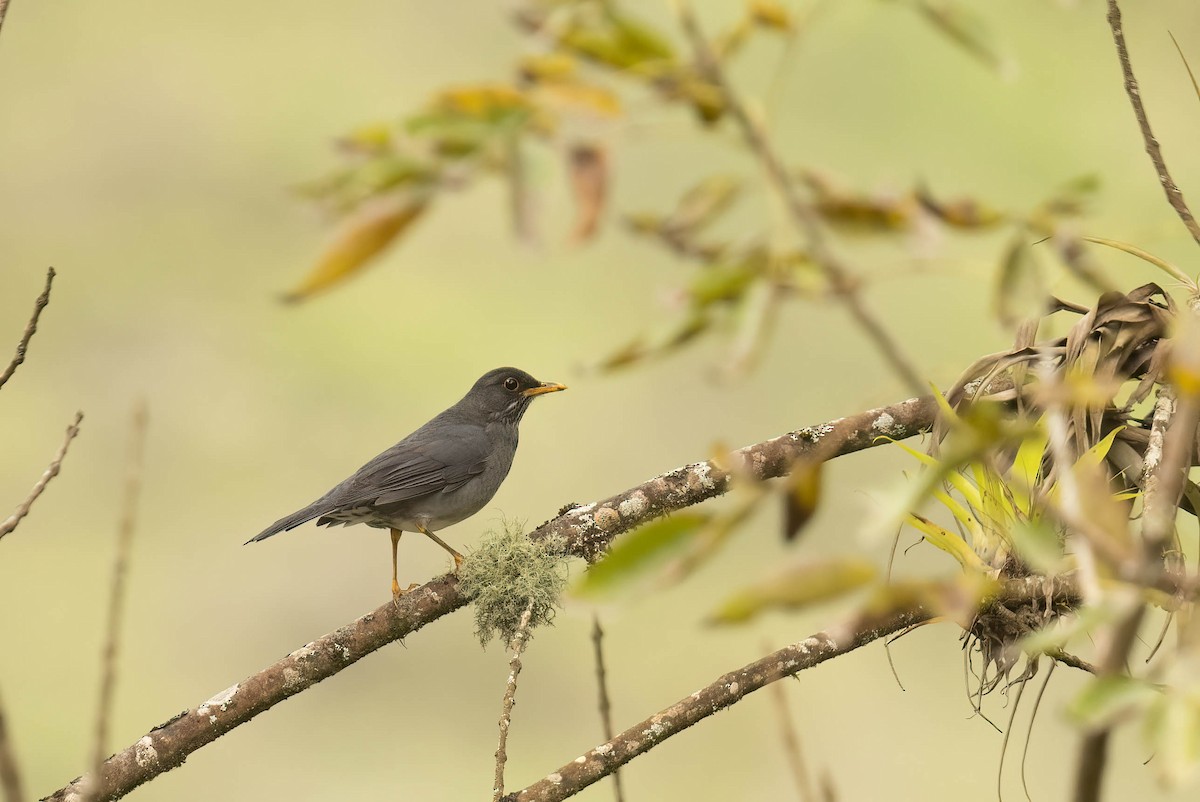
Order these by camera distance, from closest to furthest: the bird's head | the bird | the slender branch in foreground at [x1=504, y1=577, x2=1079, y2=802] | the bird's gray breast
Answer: the slender branch in foreground at [x1=504, y1=577, x2=1079, y2=802] < the bird < the bird's gray breast < the bird's head

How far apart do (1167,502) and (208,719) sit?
340 cm

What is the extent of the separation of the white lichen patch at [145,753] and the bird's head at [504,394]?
3.28 metres

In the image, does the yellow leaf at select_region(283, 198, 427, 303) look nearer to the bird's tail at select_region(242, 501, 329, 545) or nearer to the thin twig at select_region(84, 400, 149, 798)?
the thin twig at select_region(84, 400, 149, 798)

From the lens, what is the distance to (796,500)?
3.83 ft

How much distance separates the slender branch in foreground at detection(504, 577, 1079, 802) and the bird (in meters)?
2.31

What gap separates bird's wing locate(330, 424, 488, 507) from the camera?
5.92 m

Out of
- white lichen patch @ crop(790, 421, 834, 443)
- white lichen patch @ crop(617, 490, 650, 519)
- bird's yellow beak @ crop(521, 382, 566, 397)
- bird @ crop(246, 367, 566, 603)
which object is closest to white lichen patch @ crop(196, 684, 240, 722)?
white lichen patch @ crop(617, 490, 650, 519)

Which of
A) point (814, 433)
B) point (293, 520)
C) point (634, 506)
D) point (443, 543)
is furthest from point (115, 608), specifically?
point (443, 543)

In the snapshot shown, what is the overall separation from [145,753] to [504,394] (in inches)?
137

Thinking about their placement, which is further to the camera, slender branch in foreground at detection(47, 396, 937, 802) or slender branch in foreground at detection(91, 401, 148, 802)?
slender branch in foreground at detection(47, 396, 937, 802)

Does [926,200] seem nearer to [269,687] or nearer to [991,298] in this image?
[991,298]

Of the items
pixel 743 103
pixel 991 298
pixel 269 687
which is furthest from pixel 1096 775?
pixel 269 687

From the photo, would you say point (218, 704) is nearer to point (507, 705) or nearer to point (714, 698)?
point (507, 705)

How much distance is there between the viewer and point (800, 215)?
3.59ft
